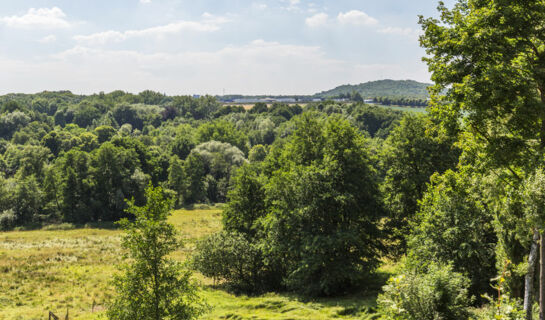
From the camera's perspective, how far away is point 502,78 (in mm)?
10820

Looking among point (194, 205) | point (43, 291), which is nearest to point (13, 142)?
point (194, 205)

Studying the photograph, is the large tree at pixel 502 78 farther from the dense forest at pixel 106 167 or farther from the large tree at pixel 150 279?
the dense forest at pixel 106 167

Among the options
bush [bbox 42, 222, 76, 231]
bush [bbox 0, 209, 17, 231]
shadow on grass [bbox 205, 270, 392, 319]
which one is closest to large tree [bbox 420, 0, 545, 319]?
shadow on grass [bbox 205, 270, 392, 319]

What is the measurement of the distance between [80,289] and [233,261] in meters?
15.2

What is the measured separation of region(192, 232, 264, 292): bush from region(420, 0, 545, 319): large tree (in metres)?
21.5

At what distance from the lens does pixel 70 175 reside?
75812 mm

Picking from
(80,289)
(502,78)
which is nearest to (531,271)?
(502,78)

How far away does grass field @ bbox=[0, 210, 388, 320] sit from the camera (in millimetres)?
23172

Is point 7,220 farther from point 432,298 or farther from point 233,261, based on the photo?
point 432,298

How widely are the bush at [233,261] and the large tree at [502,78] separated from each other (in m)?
21.5

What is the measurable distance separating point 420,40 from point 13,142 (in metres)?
152

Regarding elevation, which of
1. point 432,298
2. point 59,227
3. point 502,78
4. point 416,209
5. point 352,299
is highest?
point 502,78

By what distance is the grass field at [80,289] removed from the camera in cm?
2317

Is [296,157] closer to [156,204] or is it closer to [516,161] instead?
[156,204]
